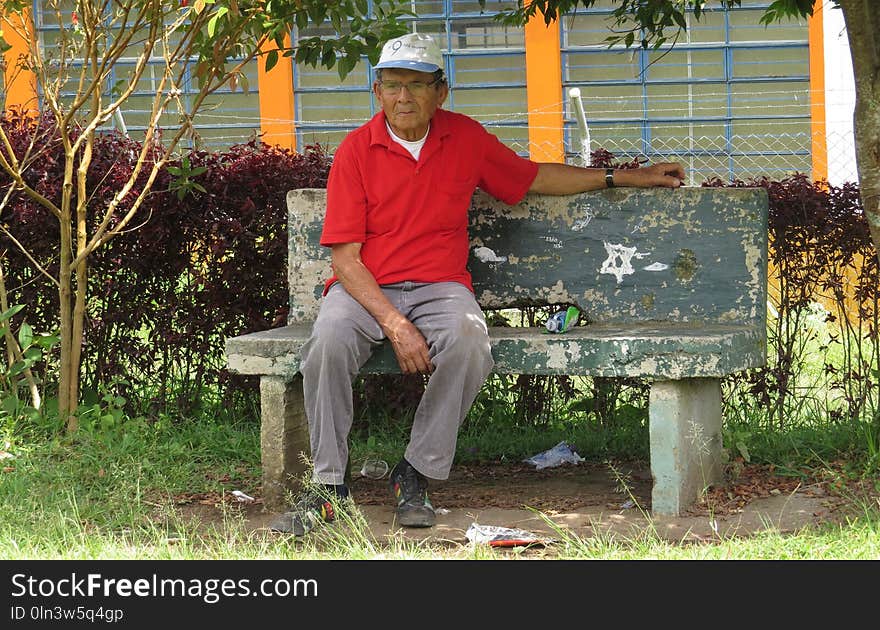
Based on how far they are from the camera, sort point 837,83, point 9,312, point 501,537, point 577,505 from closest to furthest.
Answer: point 501,537
point 577,505
point 9,312
point 837,83

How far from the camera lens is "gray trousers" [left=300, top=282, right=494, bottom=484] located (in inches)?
165

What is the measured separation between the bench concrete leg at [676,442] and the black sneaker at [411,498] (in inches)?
32.4

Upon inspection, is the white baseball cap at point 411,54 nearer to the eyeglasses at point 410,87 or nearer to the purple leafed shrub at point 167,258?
the eyeglasses at point 410,87

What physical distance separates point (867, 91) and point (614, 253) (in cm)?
116

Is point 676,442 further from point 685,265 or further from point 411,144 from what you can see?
point 411,144

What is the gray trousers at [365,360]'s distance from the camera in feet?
→ 13.7

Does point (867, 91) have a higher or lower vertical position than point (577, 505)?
higher

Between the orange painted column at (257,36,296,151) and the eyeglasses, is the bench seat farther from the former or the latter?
the orange painted column at (257,36,296,151)

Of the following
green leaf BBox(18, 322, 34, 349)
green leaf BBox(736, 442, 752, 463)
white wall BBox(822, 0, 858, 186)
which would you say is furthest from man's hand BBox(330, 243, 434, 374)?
white wall BBox(822, 0, 858, 186)

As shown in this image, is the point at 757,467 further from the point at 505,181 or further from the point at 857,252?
the point at 505,181

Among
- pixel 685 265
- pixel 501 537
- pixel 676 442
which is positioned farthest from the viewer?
pixel 685 265

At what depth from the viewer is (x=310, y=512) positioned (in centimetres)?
408

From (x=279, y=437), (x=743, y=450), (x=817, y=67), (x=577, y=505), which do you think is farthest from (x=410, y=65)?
(x=817, y=67)

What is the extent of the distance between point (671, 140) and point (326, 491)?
9.99 meters
